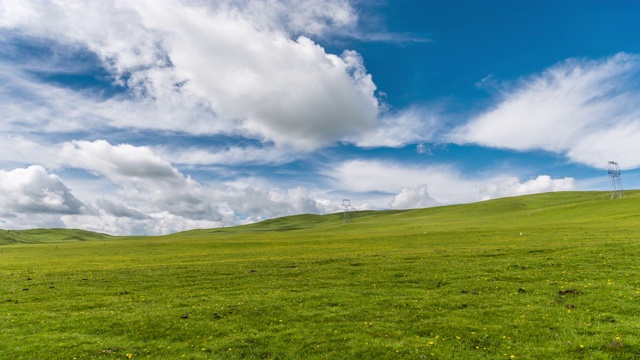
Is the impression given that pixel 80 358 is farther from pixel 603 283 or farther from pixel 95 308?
pixel 603 283

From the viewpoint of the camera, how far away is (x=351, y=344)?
1628cm

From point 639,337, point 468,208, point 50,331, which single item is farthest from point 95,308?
point 468,208

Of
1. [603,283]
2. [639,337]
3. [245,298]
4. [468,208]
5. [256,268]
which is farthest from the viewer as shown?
[468,208]

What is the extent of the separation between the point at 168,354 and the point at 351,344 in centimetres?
891

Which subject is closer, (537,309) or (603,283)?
(537,309)

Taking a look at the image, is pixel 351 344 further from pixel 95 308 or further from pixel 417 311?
pixel 95 308

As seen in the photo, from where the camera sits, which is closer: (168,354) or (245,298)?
(168,354)

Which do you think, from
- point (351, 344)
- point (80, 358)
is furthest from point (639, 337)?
point (80, 358)

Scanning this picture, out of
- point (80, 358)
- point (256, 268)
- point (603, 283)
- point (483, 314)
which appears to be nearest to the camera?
point (80, 358)

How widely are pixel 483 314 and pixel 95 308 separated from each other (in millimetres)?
26080

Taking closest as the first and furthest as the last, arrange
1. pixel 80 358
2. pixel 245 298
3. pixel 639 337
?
pixel 639 337 → pixel 80 358 → pixel 245 298

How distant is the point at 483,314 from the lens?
1928 cm

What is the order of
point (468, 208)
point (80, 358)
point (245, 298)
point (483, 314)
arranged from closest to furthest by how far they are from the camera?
point (80, 358)
point (483, 314)
point (245, 298)
point (468, 208)

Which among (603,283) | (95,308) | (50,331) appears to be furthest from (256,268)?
(603,283)
